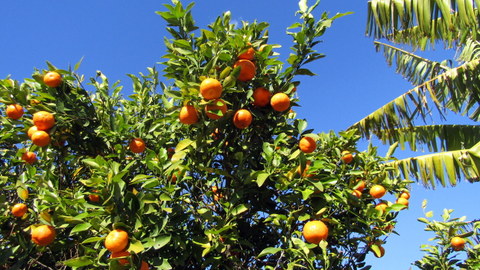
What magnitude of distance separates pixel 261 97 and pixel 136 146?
93 centimetres

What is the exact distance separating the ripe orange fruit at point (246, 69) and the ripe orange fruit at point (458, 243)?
2.41 m

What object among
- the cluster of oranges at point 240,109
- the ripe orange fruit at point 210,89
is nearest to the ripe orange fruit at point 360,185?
the cluster of oranges at point 240,109

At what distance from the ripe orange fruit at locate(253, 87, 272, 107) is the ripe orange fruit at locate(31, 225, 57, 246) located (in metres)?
1.40

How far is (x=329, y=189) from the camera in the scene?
208cm

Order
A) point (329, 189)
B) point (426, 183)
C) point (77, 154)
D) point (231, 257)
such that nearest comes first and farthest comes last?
point (231, 257) < point (329, 189) < point (77, 154) < point (426, 183)

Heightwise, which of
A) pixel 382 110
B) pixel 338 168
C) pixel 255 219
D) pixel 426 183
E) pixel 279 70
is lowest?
pixel 255 219

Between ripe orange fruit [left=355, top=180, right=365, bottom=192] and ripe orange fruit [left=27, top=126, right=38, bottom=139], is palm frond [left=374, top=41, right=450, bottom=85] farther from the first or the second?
ripe orange fruit [left=27, top=126, right=38, bottom=139]

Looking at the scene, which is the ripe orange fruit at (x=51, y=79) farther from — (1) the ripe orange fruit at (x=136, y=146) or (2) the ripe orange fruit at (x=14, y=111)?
(1) the ripe orange fruit at (x=136, y=146)

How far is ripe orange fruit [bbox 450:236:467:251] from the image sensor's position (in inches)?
120

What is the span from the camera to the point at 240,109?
2135 mm

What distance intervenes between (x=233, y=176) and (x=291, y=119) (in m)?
0.88

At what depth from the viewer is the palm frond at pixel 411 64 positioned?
7.13 metres

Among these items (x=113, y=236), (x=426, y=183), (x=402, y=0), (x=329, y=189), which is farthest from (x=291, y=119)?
(x=426, y=183)

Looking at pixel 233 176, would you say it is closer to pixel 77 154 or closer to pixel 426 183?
pixel 77 154
